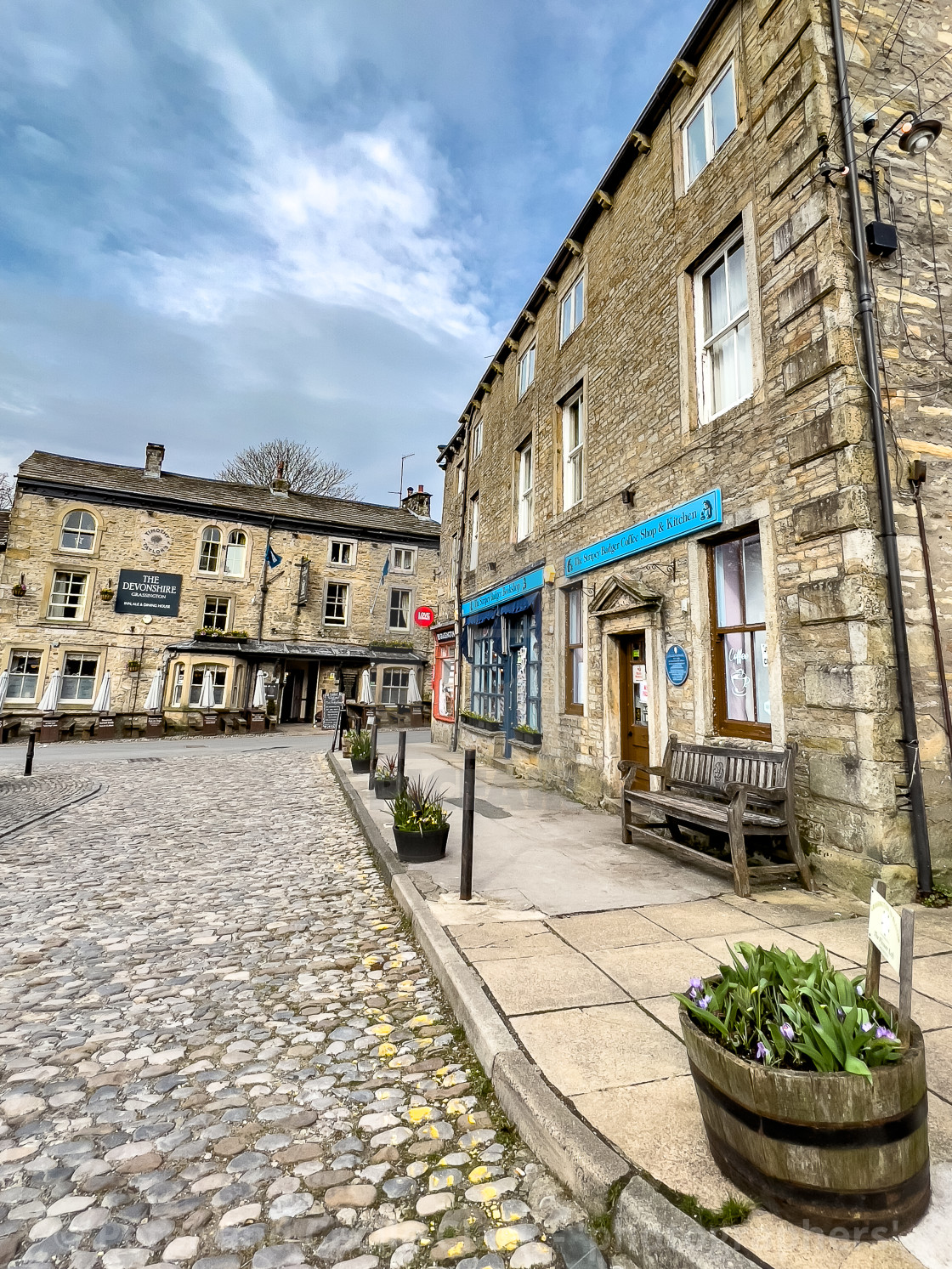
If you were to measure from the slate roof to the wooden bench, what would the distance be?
75.3 ft

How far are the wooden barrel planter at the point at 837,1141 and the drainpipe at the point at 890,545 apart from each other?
3.53 metres

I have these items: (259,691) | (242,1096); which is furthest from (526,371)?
(259,691)

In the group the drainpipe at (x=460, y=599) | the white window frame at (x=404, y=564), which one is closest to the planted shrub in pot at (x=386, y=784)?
the drainpipe at (x=460, y=599)

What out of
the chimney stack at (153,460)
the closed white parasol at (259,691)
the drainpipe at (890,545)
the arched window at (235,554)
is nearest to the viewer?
the drainpipe at (890,545)

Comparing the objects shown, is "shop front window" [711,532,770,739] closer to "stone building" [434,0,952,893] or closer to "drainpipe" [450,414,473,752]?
"stone building" [434,0,952,893]

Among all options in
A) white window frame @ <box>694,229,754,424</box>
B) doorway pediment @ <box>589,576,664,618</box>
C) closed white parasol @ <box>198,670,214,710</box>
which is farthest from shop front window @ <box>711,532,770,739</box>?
closed white parasol @ <box>198,670,214,710</box>

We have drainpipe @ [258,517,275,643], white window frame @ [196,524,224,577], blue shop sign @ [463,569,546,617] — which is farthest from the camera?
drainpipe @ [258,517,275,643]

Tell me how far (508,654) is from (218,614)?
Answer: 16.5 m

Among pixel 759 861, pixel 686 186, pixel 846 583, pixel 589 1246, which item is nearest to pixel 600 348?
pixel 686 186

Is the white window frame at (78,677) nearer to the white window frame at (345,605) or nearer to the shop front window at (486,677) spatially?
the white window frame at (345,605)

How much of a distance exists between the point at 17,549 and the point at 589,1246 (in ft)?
87.5

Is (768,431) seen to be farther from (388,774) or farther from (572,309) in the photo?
(388,774)

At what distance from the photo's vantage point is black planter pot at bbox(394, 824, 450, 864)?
5.68m

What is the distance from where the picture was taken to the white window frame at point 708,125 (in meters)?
6.79
